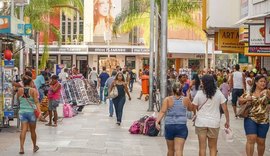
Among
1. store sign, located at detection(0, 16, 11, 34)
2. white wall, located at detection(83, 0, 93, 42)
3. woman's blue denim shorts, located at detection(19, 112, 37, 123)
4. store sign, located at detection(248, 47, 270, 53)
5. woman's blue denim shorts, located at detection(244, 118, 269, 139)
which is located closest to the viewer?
woman's blue denim shorts, located at detection(244, 118, 269, 139)

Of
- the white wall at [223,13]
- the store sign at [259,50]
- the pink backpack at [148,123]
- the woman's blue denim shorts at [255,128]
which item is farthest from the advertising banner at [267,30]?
the white wall at [223,13]

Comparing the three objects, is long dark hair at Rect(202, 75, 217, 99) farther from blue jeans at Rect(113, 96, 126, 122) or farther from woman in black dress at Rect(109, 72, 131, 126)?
blue jeans at Rect(113, 96, 126, 122)

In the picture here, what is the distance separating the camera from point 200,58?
61062 mm

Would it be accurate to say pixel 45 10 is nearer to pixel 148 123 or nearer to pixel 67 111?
pixel 67 111

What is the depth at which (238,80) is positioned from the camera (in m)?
19.6

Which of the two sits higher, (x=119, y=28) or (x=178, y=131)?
(x=119, y=28)

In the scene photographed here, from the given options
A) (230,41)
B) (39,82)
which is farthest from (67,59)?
(39,82)

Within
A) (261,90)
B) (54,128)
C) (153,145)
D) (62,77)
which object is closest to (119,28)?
(62,77)

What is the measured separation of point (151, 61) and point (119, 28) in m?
12.7

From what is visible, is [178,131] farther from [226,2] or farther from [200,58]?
[200,58]

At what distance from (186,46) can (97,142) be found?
46266 mm

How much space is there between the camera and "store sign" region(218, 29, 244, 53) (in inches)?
923

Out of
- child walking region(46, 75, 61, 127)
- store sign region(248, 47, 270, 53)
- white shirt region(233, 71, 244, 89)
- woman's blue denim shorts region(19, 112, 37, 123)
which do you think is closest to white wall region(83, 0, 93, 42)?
white shirt region(233, 71, 244, 89)

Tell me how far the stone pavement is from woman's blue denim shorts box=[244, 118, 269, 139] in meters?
2.19
